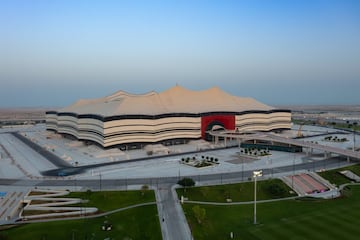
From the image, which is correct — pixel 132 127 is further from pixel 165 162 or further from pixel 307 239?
pixel 307 239

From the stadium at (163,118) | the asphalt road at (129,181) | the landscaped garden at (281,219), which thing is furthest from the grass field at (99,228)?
the stadium at (163,118)

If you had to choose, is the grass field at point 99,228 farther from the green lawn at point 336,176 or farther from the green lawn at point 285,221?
the green lawn at point 336,176

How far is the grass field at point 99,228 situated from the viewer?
37719 mm

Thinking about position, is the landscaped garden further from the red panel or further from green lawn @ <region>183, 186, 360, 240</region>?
the red panel

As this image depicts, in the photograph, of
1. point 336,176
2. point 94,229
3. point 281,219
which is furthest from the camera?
point 336,176

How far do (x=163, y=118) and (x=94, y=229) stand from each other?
66.6 m

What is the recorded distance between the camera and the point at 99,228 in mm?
39844

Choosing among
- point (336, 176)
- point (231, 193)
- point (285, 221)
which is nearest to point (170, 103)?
point (336, 176)

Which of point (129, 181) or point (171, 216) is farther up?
point (129, 181)

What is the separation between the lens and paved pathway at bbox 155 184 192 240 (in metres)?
37.7

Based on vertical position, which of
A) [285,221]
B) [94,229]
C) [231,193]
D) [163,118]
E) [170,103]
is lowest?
[94,229]

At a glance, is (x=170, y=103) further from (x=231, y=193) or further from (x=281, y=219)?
(x=281, y=219)

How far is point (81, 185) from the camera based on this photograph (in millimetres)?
58375

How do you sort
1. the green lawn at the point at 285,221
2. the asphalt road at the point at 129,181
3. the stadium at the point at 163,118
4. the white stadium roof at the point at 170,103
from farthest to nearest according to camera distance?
the white stadium roof at the point at 170,103 → the stadium at the point at 163,118 → the asphalt road at the point at 129,181 → the green lawn at the point at 285,221
